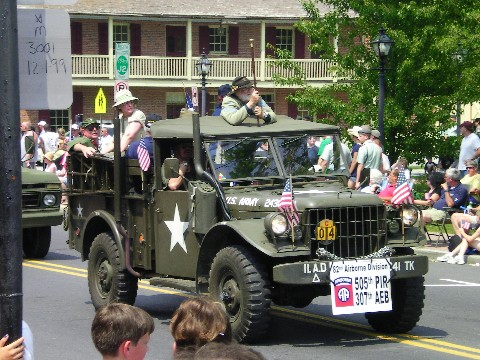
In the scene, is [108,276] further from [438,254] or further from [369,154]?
[369,154]

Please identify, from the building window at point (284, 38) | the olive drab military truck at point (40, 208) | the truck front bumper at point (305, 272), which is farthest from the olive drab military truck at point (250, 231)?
the building window at point (284, 38)

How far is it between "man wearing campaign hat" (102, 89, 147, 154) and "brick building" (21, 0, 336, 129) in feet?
127

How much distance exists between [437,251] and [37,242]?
5947mm

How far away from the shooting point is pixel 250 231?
10.6 m

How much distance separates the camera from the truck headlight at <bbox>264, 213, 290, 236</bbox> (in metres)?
10.4

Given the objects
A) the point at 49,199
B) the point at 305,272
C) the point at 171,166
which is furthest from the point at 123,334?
the point at 49,199

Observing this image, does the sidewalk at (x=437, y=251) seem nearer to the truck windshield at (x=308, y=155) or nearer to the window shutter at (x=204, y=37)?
the truck windshield at (x=308, y=155)

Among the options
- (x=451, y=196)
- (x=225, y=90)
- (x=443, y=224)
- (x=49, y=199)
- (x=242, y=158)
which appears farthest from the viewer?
Answer: (x=443, y=224)

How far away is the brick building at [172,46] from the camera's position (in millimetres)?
52812

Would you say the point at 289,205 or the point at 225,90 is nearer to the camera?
the point at 289,205

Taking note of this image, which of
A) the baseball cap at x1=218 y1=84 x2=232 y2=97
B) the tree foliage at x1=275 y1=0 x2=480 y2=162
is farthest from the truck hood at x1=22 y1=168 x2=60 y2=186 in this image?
the tree foliage at x1=275 y1=0 x2=480 y2=162

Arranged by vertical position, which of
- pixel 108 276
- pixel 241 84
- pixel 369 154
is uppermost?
pixel 241 84

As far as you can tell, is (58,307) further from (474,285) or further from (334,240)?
(474,285)

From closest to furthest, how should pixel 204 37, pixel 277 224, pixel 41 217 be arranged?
pixel 277 224 → pixel 41 217 → pixel 204 37
